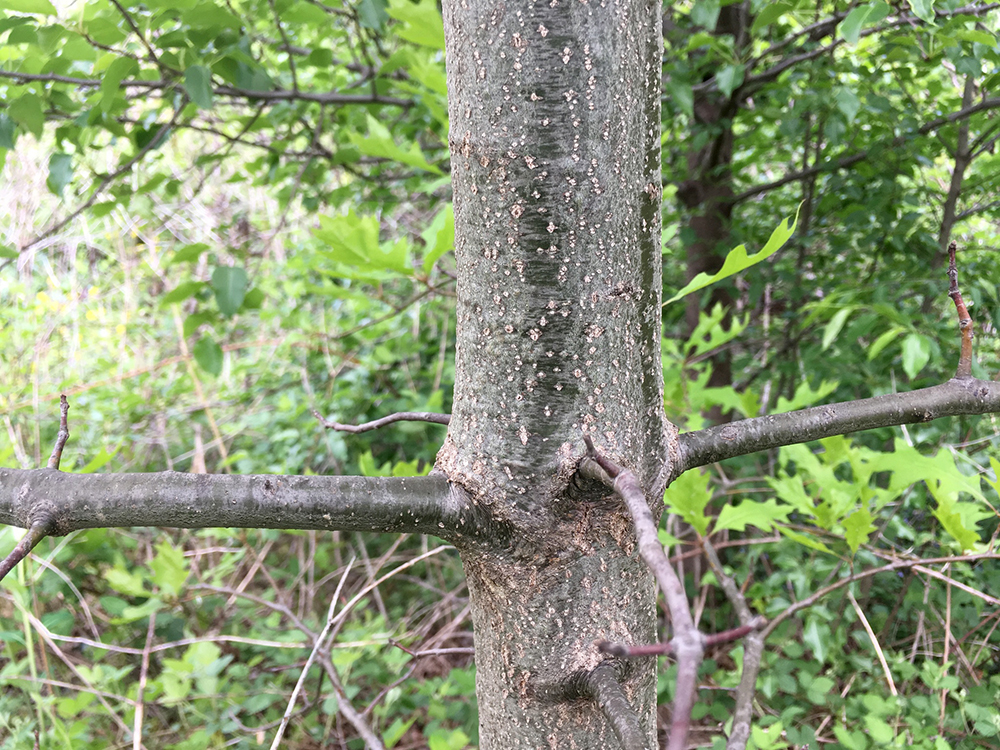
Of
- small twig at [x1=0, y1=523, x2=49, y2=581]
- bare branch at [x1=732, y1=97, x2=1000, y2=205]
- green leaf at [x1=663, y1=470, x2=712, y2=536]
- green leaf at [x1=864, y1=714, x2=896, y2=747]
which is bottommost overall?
green leaf at [x1=864, y1=714, x2=896, y2=747]

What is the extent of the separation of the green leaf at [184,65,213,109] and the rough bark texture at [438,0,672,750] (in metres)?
0.76

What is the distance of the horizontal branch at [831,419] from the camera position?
28.8 inches

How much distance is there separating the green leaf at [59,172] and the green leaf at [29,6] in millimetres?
349

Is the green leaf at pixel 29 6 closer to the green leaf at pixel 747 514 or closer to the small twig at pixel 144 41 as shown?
the small twig at pixel 144 41

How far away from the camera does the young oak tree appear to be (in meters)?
0.57

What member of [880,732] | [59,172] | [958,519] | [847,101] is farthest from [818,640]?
[59,172]

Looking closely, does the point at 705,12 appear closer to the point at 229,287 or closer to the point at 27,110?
the point at 229,287

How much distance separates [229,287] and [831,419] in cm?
116

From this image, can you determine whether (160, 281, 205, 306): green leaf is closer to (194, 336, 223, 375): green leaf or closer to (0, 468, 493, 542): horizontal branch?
(194, 336, 223, 375): green leaf

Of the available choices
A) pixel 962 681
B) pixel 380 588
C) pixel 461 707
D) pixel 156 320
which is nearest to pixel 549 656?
pixel 461 707

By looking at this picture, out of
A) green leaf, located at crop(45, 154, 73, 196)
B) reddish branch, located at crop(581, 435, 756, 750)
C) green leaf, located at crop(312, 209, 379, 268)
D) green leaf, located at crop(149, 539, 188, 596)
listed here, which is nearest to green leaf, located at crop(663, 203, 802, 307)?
reddish branch, located at crop(581, 435, 756, 750)

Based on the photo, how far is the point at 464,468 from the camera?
0.68 m

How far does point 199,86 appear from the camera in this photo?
1.19 meters

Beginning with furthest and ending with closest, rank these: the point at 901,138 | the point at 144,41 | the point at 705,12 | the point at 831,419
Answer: the point at 901,138 → the point at 705,12 → the point at 144,41 → the point at 831,419
